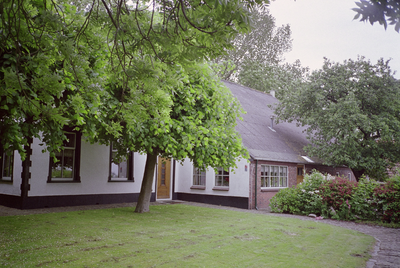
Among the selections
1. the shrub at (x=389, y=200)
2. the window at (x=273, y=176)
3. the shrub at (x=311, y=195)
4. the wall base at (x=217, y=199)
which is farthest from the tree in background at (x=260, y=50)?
the shrub at (x=389, y=200)

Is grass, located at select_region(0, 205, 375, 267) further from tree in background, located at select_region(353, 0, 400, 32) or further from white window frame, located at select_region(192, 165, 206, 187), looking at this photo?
white window frame, located at select_region(192, 165, 206, 187)

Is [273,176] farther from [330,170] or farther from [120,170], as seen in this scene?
[120,170]

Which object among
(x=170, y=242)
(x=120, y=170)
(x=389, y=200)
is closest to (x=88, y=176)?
(x=120, y=170)

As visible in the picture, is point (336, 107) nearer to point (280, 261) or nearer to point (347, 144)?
point (347, 144)

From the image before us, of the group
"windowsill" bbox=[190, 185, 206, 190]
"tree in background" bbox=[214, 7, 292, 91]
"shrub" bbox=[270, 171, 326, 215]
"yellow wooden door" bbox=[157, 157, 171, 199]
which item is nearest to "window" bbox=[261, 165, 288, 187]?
"shrub" bbox=[270, 171, 326, 215]

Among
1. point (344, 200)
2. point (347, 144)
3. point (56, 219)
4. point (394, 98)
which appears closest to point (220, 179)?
point (344, 200)

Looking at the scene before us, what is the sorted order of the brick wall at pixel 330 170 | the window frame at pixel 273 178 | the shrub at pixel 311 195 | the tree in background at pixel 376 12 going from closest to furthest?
the tree in background at pixel 376 12, the shrub at pixel 311 195, the window frame at pixel 273 178, the brick wall at pixel 330 170

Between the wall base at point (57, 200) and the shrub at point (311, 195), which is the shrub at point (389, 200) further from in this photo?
the wall base at point (57, 200)

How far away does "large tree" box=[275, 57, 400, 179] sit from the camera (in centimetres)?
1794

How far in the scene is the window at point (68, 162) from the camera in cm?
1365

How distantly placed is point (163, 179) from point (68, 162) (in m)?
5.69

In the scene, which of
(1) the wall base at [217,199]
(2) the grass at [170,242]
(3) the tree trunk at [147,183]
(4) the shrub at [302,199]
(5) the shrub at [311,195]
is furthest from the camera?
(1) the wall base at [217,199]

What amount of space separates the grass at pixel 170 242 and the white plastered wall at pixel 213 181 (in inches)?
177

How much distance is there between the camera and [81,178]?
1427 cm
